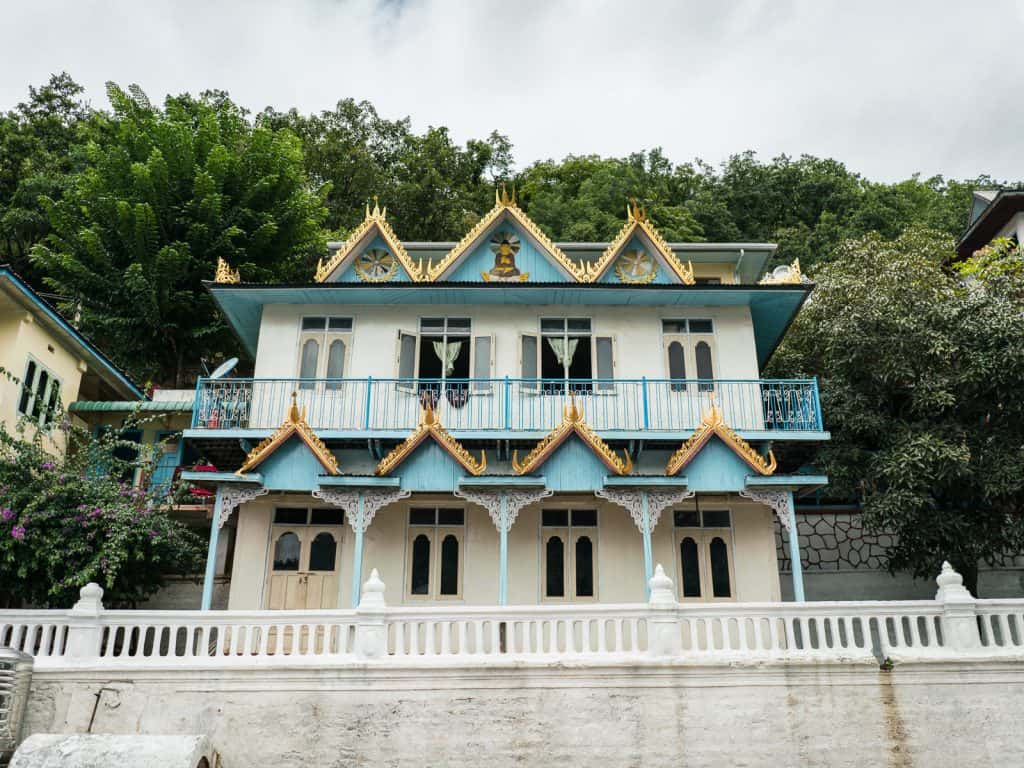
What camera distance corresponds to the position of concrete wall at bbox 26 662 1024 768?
407 inches

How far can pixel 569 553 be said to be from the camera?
52.5 feet

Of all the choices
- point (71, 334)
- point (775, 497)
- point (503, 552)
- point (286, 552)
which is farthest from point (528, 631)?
point (71, 334)

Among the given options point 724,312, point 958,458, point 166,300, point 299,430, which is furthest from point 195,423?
point 958,458

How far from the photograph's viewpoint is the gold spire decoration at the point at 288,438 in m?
14.8

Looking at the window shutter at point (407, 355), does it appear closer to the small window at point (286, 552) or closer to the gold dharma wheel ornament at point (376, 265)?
the gold dharma wheel ornament at point (376, 265)

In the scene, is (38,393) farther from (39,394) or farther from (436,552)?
(436,552)

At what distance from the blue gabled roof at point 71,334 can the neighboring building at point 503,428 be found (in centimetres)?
365

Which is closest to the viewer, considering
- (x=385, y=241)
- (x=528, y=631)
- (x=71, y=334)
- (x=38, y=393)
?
(x=528, y=631)

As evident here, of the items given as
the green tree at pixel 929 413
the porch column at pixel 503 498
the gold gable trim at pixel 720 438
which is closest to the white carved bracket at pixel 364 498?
the porch column at pixel 503 498

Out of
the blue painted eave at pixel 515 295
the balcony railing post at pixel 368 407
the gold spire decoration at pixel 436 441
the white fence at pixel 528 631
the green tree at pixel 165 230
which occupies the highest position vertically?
the green tree at pixel 165 230

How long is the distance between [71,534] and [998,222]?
24203 mm

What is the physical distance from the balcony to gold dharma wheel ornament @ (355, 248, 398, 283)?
2.34m

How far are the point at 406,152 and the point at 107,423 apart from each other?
21.1 meters

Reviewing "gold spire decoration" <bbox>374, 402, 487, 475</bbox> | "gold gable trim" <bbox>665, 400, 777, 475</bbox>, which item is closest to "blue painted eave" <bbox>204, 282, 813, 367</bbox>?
"gold gable trim" <bbox>665, 400, 777, 475</bbox>
